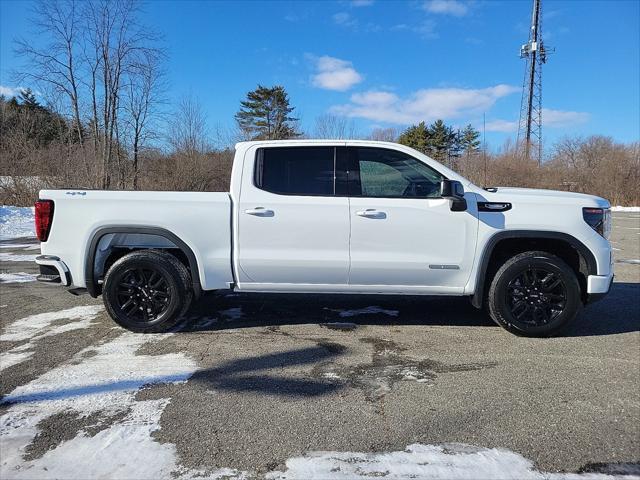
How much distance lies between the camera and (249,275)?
444cm

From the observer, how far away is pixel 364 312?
521 cm

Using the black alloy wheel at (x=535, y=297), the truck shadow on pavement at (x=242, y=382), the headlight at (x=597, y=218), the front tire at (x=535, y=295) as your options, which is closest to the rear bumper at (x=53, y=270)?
the truck shadow on pavement at (x=242, y=382)

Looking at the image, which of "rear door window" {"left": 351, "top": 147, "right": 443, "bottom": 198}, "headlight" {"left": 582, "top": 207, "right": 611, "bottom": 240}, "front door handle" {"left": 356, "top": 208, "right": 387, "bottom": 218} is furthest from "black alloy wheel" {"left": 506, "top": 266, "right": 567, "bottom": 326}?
"front door handle" {"left": 356, "top": 208, "right": 387, "bottom": 218}

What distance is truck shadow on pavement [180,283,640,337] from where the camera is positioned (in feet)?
15.7

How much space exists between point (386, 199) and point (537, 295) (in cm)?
179

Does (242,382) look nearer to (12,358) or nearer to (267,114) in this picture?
(12,358)

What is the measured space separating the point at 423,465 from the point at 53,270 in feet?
13.1

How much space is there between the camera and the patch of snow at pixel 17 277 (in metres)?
6.86

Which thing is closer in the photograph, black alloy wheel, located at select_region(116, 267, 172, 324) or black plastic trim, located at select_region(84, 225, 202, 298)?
black plastic trim, located at select_region(84, 225, 202, 298)

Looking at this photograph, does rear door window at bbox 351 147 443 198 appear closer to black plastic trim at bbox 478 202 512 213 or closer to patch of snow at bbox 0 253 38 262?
black plastic trim at bbox 478 202 512 213

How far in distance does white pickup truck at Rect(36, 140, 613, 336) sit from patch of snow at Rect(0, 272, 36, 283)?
308 centimetres

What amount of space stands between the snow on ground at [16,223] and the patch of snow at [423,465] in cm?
1358

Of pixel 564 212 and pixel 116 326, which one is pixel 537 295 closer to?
pixel 564 212

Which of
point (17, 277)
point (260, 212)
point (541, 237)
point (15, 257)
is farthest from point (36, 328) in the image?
point (15, 257)
